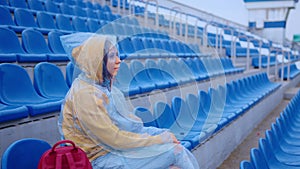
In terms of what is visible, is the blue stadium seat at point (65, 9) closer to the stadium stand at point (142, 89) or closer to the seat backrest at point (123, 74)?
the stadium stand at point (142, 89)

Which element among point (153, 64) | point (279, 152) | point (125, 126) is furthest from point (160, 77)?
point (125, 126)

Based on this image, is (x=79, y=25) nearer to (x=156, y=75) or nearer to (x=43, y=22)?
(x=43, y=22)

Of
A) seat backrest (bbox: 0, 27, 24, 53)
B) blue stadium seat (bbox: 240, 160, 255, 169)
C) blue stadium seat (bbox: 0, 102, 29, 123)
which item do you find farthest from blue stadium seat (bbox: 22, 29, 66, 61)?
blue stadium seat (bbox: 240, 160, 255, 169)

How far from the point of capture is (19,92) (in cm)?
200

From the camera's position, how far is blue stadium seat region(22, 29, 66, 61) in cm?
272

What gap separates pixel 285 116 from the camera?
2.57 m

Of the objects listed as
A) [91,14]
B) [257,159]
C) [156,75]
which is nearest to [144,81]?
[156,75]

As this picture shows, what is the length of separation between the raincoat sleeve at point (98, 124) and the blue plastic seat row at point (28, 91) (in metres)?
0.58

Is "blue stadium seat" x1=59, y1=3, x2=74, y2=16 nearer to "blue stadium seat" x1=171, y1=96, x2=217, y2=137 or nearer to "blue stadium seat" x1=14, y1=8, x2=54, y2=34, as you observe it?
"blue stadium seat" x1=14, y1=8, x2=54, y2=34

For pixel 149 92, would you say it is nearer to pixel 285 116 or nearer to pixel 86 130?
pixel 285 116

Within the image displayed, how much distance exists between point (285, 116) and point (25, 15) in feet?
8.51

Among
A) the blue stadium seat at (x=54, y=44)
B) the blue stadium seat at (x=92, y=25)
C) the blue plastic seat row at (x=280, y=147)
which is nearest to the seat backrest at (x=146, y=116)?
the blue plastic seat row at (x=280, y=147)

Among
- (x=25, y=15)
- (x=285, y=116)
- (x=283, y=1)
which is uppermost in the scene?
(x=283, y=1)

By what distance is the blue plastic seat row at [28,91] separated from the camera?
1.72m
